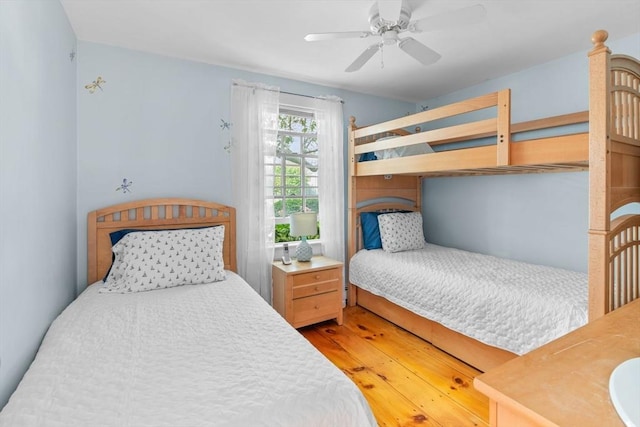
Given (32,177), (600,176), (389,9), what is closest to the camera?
(600,176)

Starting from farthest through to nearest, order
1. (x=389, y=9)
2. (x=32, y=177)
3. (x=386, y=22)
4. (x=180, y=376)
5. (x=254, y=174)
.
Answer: (x=254, y=174) → (x=386, y=22) → (x=389, y=9) → (x=32, y=177) → (x=180, y=376)

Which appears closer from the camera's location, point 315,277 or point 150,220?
point 150,220

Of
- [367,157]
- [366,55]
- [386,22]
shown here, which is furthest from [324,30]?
[367,157]

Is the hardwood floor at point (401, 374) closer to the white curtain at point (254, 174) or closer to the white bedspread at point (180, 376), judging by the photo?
the white curtain at point (254, 174)

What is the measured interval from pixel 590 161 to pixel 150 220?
2721 millimetres

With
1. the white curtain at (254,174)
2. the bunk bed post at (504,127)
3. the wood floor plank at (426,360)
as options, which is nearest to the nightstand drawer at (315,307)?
the wood floor plank at (426,360)

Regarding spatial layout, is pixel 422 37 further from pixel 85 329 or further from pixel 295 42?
pixel 85 329

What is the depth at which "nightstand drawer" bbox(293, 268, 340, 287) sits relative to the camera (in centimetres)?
272

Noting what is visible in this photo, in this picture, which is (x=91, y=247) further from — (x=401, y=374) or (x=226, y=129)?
(x=401, y=374)

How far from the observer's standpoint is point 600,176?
128 centimetres

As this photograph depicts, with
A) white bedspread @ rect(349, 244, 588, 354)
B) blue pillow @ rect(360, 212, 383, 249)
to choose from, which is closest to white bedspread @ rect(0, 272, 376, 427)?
white bedspread @ rect(349, 244, 588, 354)

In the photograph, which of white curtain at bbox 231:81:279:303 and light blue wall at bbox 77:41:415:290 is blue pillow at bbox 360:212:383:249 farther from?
light blue wall at bbox 77:41:415:290

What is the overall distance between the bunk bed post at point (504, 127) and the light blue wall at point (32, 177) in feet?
7.97

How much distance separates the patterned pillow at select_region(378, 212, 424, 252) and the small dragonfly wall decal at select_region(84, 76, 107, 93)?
2673mm
